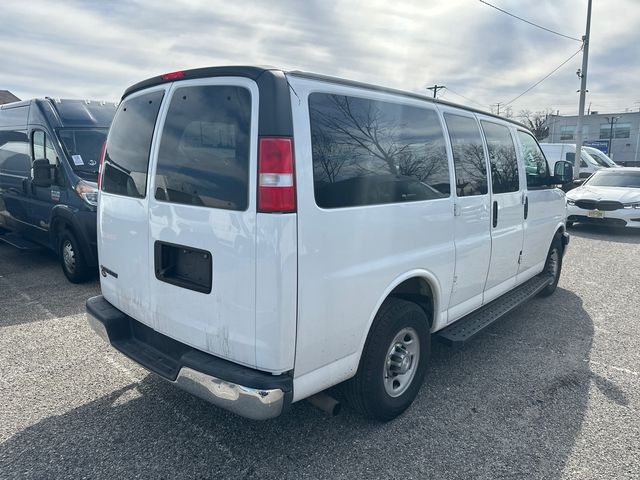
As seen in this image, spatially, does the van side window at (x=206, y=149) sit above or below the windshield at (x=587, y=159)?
below

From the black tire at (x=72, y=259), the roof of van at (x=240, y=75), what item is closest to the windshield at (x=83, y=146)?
the black tire at (x=72, y=259)

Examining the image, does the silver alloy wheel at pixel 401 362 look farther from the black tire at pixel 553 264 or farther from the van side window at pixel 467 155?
the black tire at pixel 553 264

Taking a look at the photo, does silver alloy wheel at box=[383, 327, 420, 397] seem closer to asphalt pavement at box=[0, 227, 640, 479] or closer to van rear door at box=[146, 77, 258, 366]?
asphalt pavement at box=[0, 227, 640, 479]

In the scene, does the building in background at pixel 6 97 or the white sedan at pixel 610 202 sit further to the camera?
the building in background at pixel 6 97

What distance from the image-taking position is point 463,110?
383cm

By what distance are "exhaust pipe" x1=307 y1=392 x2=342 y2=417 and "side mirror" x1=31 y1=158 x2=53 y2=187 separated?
5.00 metres

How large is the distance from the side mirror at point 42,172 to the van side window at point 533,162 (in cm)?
563

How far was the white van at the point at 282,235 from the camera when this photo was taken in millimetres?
2273

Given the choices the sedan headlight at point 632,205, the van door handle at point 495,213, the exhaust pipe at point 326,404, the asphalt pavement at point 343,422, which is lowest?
the asphalt pavement at point 343,422

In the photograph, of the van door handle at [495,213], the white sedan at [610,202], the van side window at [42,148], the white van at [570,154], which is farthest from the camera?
the white van at [570,154]

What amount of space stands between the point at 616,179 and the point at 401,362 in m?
11.4

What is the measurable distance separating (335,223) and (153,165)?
3.84ft

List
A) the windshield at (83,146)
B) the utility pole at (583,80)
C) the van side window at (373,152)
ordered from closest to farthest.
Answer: the van side window at (373,152) < the windshield at (83,146) < the utility pole at (583,80)

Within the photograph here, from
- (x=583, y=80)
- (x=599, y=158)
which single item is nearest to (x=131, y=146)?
(x=583, y=80)
